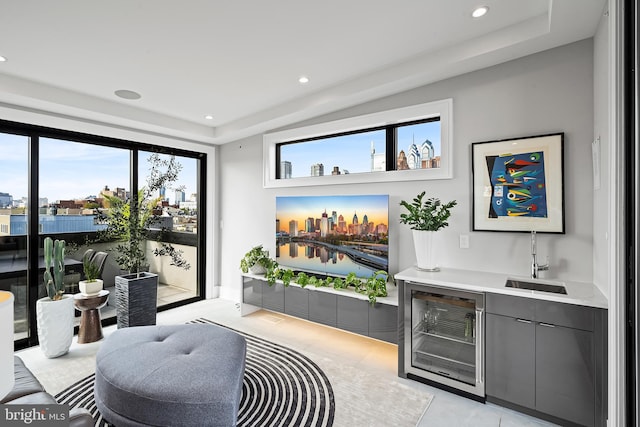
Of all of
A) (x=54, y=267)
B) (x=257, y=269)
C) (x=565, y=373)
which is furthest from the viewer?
(x=257, y=269)

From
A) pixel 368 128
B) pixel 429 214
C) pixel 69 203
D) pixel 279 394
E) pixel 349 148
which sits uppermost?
pixel 368 128

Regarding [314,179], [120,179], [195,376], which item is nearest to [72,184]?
[120,179]

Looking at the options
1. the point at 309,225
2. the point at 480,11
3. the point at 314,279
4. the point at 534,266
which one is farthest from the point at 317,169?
the point at 534,266

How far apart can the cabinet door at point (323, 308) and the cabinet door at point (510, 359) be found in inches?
57.8

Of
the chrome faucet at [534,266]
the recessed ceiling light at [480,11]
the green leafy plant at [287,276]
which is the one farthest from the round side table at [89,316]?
the recessed ceiling light at [480,11]

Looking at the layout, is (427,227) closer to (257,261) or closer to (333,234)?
(333,234)

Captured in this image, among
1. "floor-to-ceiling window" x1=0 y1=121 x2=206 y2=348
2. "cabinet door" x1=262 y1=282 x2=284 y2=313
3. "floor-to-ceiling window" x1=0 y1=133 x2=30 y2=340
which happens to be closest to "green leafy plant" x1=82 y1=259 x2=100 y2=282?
"floor-to-ceiling window" x1=0 y1=121 x2=206 y2=348

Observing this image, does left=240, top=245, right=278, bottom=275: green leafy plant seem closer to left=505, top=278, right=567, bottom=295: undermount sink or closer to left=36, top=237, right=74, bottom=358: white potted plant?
left=36, top=237, right=74, bottom=358: white potted plant

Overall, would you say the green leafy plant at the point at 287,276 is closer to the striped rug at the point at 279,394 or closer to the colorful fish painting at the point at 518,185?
the striped rug at the point at 279,394

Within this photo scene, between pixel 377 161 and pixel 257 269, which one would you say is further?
pixel 257 269

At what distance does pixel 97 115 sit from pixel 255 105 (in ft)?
5.54

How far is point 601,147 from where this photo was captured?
6.79 ft

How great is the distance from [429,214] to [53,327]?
11.9 ft

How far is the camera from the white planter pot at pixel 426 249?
2.79 meters
